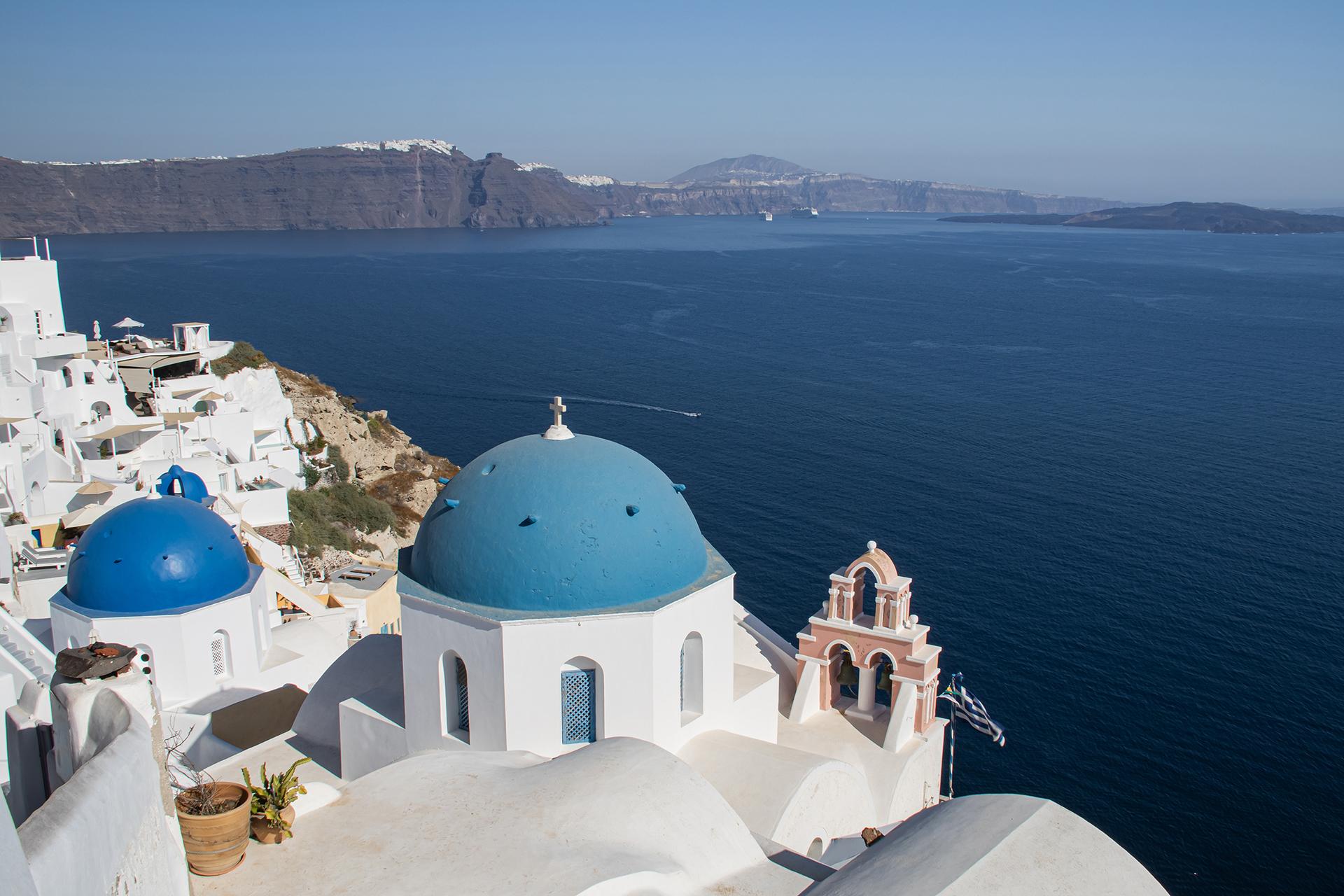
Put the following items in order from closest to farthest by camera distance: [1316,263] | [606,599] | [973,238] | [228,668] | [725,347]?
[606,599]
[228,668]
[725,347]
[1316,263]
[973,238]

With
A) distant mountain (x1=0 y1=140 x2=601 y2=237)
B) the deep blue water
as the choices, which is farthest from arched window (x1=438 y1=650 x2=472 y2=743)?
distant mountain (x1=0 y1=140 x2=601 y2=237)

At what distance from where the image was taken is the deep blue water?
942 inches

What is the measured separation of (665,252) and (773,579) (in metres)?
114

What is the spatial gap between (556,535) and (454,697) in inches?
84.7

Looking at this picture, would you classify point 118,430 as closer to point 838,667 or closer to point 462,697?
point 462,697

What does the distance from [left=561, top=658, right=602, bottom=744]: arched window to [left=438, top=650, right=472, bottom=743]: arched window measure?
3.51 feet

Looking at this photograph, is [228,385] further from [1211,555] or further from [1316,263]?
[1316,263]

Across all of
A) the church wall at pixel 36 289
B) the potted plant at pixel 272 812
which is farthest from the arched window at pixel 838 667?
the church wall at pixel 36 289

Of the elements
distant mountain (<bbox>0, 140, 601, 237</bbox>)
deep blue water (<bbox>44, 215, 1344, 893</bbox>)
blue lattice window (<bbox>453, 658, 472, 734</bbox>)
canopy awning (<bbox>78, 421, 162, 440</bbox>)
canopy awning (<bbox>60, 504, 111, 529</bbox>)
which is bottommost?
deep blue water (<bbox>44, 215, 1344, 893</bbox>)

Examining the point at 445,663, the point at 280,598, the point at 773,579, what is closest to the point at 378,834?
the point at 445,663

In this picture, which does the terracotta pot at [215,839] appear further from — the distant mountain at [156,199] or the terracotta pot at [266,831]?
the distant mountain at [156,199]

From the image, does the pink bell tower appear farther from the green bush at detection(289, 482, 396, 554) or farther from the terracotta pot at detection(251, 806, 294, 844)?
the green bush at detection(289, 482, 396, 554)

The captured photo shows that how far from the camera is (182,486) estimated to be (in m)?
18.2

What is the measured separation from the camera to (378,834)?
8.59m
